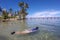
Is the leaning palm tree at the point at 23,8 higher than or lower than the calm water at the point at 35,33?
higher

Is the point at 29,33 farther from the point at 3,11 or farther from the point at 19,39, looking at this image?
the point at 3,11

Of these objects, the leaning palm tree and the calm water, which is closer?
the calm water

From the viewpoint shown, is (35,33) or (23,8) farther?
(23,8)

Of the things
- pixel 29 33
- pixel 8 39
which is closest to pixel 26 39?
pixel 8 39

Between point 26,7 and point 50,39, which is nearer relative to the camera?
point 50,39

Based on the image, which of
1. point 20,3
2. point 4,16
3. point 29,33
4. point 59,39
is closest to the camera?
point 59,39

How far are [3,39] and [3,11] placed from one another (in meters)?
58.5

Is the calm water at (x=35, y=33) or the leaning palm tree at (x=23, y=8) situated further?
the leaning palm tree at (x=23, y=8)

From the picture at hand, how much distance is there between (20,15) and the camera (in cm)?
8294

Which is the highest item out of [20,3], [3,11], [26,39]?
[20,3]

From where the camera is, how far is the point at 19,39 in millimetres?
14102

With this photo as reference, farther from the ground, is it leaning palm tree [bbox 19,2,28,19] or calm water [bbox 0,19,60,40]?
leaning palm tree [bbox 19,2,28,19]

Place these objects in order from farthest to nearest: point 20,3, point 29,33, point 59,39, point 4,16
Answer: point 20,3 → point 4,16 → point 29,33 → point 59,39

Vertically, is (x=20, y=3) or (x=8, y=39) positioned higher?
(x=20, y=3)
